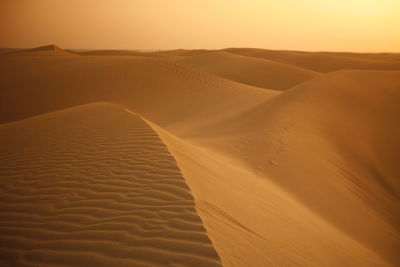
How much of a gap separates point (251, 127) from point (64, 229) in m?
6.91

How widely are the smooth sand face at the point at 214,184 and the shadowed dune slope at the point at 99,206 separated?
0.05ft

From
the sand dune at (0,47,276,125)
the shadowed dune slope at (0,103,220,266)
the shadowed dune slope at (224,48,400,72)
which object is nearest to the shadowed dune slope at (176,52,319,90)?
the shadowed dune slope at (224,48,400,72)

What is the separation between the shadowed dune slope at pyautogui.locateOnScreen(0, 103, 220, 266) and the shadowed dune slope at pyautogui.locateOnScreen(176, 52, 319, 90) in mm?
21624

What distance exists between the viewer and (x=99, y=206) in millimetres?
2943

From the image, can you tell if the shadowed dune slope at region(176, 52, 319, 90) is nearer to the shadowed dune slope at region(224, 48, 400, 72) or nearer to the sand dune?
the shadowed dune slope at region(224, 48, 400, 72)

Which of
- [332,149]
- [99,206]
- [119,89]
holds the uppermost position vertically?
[119,89]

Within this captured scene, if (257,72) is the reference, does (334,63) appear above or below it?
above

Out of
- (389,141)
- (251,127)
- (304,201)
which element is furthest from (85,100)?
(389,141)

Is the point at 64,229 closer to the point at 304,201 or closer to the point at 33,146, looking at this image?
the point at 33,146

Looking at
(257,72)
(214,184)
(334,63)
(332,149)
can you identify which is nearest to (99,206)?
(214,184)

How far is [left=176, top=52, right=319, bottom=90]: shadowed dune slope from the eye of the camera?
25.2 metres

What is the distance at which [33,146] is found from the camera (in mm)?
5176

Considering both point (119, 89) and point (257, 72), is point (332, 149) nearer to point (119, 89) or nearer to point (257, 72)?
point (119, 89)

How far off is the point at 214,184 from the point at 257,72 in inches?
996
